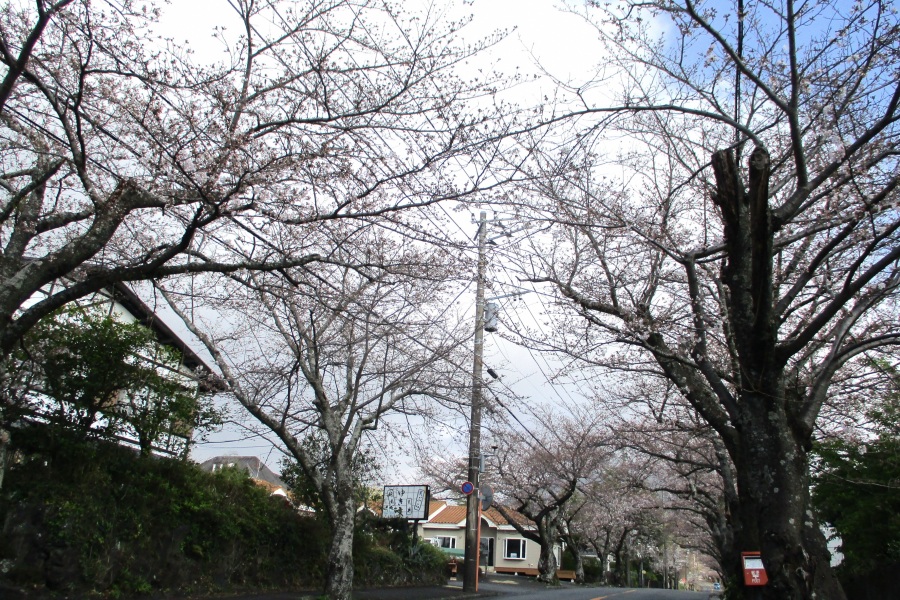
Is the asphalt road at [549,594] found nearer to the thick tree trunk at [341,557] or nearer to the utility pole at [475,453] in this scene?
the utility pole at [475,453]

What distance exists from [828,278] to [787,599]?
4891mm

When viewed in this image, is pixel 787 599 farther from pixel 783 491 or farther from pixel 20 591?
pixel 20 591

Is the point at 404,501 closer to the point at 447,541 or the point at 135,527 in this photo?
the point at 135,527

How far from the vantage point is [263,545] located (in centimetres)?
1461

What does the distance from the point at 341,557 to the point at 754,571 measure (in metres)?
8.19

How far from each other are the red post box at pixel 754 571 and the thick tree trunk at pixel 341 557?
805 cm

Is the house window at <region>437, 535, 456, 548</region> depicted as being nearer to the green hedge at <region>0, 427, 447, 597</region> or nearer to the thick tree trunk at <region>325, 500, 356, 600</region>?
the green hedge at <region>0, 427, 447, 597</region>

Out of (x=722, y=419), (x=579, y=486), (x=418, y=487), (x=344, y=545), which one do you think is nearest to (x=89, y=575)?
(x=344, y=545)

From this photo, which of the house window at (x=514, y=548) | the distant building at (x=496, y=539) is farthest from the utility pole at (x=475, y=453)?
the house window at (x=514, y=548)

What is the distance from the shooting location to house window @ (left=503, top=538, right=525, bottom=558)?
51156 mm

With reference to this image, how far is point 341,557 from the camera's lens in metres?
12.3

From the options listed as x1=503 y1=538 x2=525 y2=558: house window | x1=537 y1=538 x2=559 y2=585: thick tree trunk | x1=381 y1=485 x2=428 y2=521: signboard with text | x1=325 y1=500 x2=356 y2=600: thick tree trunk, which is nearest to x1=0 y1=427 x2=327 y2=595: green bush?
x1=325 y1=500 x2=356 y2=600: thick tree trunk

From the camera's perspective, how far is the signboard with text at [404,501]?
2025 centimetres

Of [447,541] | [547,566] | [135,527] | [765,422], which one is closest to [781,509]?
[765,422]
